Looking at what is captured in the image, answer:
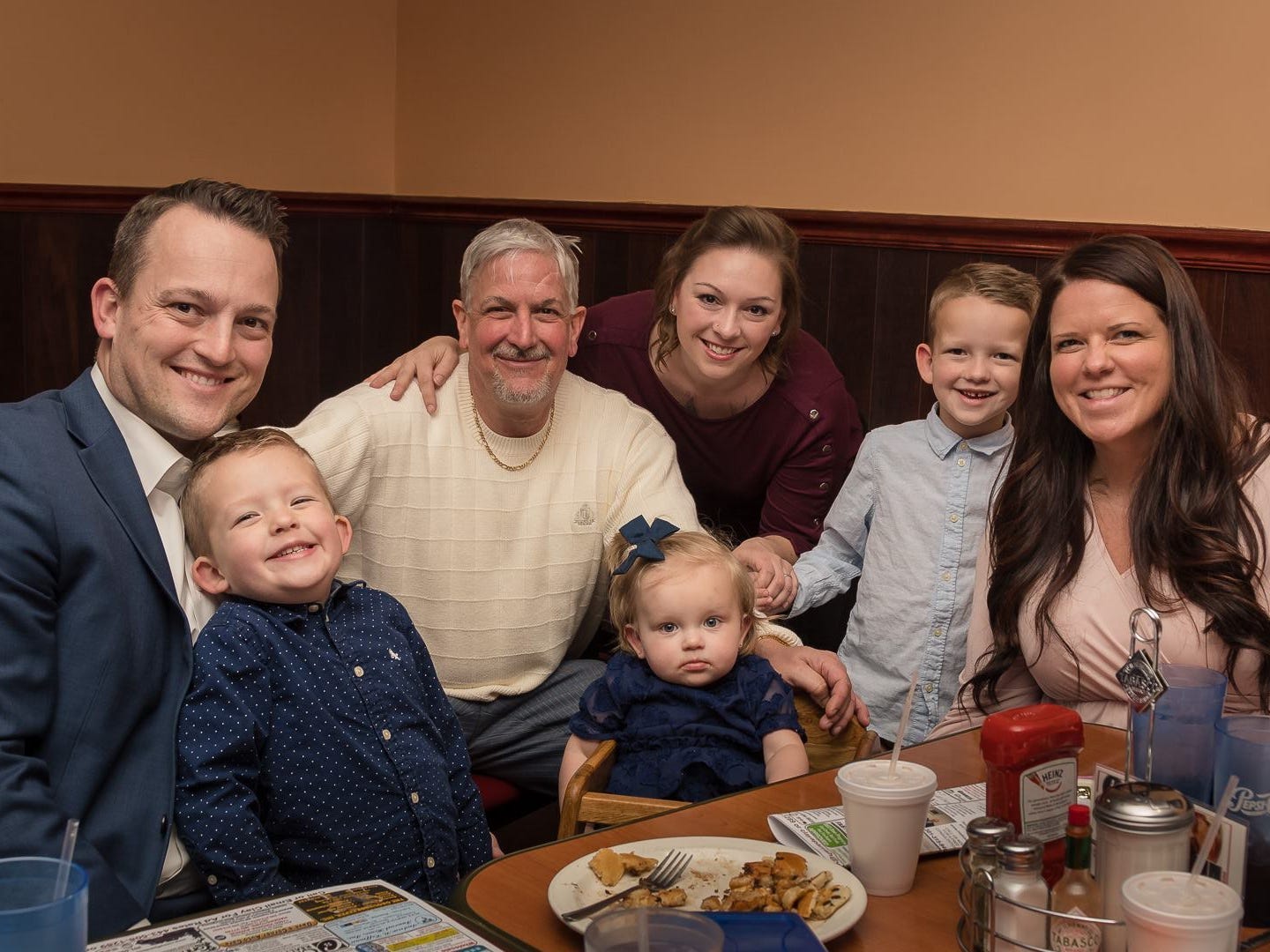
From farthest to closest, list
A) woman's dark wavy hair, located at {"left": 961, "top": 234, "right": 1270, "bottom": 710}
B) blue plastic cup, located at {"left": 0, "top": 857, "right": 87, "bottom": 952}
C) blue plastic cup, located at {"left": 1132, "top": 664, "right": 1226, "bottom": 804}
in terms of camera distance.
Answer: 1. woman's dark wavy hair, located at {"left": 961, "top": 234, "right": 1270, "bottom": 710}
2. blue plastic cup, located at {"left": 1132, "top": 664, "right": 1226, "bottom": 804}
3. blue plastic cup, located at {"left": 0, "top": 857, "right": 87, "bottom": 952}

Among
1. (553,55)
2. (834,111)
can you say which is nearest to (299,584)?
(834,111)

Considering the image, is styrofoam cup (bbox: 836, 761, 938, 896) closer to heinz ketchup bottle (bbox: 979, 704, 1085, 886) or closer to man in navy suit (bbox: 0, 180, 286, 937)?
heinz ketchup bottle (bbox: 979, 704, 1085, 886)

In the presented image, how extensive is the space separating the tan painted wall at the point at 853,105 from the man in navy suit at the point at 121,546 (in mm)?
2176

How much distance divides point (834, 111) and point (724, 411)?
47.7 inches

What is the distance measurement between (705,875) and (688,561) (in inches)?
35.3

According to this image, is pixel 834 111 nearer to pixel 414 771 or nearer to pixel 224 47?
pixel 224 47

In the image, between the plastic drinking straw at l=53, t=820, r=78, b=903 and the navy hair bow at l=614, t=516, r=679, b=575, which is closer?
the plastic drinking straw at l=53, t=820, r=78, b=903

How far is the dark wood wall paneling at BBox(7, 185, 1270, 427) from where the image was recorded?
3.23 m

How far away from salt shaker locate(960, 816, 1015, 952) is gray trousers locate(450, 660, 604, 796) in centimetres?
143

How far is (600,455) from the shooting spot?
109 inches

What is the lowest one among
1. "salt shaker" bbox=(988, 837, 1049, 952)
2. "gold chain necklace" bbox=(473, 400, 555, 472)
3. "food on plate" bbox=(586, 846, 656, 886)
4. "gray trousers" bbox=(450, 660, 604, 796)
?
"gray trousers" bbox=(450, 660, 604, 796)

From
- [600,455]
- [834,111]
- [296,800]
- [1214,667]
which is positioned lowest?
[296,800]

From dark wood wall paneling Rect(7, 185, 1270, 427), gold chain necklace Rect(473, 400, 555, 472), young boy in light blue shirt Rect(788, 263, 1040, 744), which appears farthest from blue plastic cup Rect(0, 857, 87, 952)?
dark wood wall paneling Rect(7, 185, 1270, 427)

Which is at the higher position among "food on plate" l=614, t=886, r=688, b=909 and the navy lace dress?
"food on plate" l=614, t=886, r=688, b=909
